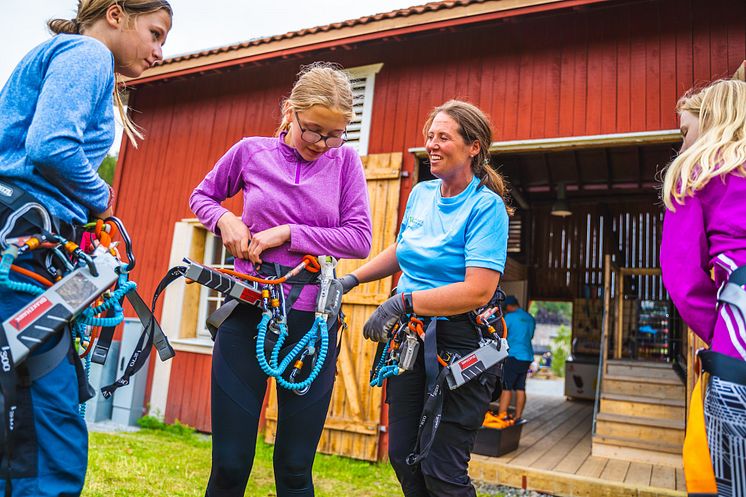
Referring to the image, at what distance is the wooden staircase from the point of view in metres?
5.99

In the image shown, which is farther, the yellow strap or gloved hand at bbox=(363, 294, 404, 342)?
gloved hand at bbox=(363, 294, 404, 342)

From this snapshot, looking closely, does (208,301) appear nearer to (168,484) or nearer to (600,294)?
(168,484)

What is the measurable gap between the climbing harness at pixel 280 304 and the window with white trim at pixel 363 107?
13.9ft

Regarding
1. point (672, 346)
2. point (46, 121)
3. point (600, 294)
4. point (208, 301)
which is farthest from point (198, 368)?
point (600, 294)

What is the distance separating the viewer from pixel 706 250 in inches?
64.1

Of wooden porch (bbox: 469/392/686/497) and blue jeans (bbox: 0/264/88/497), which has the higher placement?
blue jeans (bbox: 0/264/88/497)

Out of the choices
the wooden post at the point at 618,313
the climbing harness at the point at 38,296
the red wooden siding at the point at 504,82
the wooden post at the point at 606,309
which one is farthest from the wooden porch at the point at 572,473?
the climbing harness at the point at 38,296

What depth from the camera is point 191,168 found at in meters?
7.43

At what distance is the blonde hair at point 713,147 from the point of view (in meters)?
1.58

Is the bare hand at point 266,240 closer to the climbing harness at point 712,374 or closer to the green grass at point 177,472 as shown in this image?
the climbing harness at point 712,374

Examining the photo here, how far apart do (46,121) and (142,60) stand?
1.43 feet

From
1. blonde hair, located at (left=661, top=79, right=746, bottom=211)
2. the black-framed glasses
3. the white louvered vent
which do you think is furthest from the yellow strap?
the white louvered vent

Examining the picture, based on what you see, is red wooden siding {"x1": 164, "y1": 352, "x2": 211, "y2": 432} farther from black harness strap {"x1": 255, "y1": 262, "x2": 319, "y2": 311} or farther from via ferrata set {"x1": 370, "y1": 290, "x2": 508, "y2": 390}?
black harness strap {"x1": 255, "y1": 262, "x2": 319, "y2": 311}

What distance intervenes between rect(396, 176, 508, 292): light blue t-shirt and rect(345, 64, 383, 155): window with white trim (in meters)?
3.88
